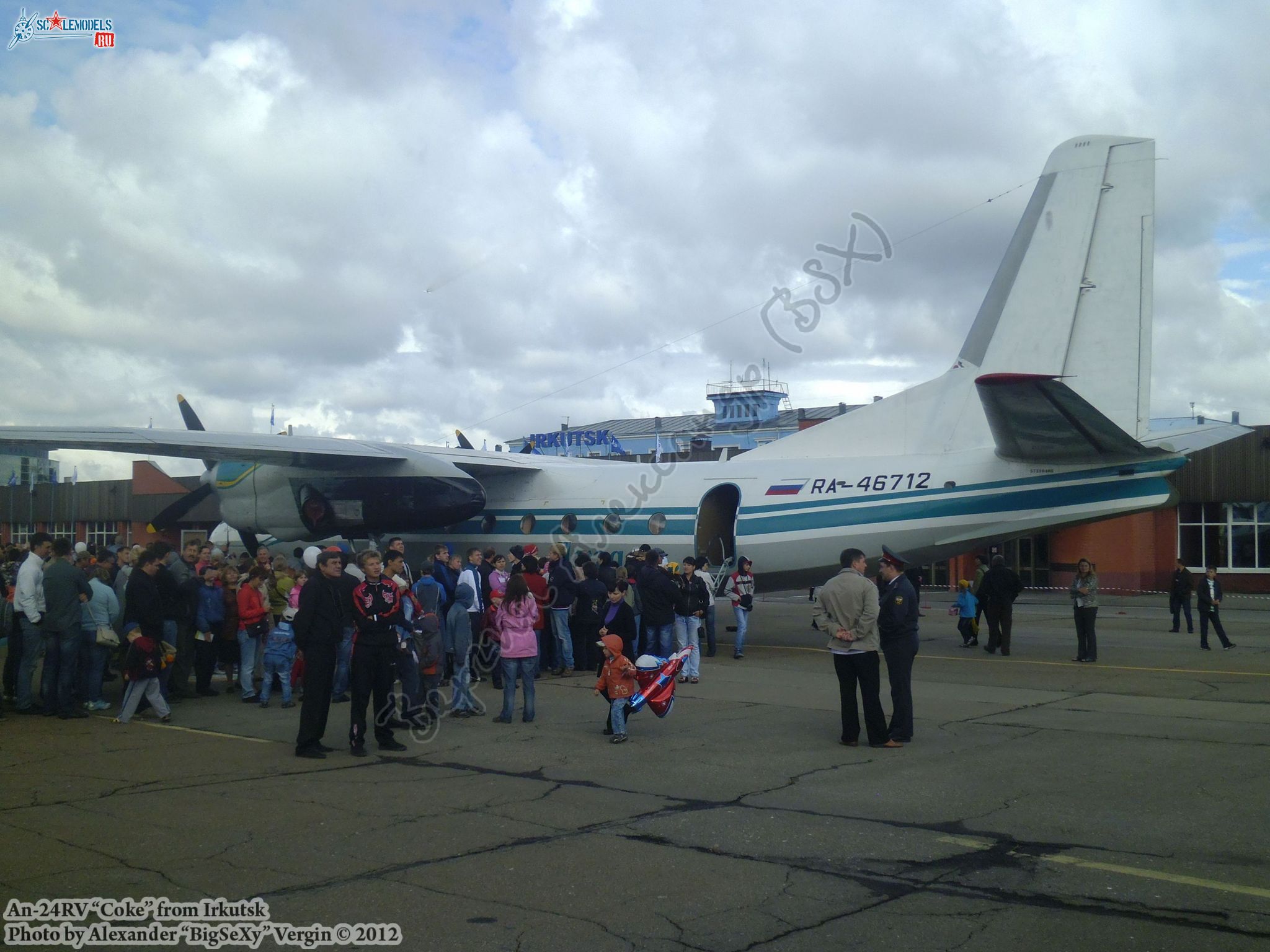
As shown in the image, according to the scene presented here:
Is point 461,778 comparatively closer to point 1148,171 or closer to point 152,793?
point 152,793

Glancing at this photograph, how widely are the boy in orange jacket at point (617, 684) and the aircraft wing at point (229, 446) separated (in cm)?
914

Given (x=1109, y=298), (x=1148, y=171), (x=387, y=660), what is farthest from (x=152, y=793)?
(x=1148, y=171)

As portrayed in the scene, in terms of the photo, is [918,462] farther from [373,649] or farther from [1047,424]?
[373,649]

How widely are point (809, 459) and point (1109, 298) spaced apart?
533 cm

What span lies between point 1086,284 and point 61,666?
46.7ft

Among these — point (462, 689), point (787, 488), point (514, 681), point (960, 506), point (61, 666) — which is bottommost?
point (462, 689)

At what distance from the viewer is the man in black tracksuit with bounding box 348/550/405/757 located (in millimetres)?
9219

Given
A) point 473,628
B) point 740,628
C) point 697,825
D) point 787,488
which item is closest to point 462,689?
point 473,628

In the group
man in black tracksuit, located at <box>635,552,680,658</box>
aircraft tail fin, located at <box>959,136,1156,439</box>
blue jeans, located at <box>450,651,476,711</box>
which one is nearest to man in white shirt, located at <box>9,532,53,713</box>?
blue jeans, located at <box>450,651,476,711</box>

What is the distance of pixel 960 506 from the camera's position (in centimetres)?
1520

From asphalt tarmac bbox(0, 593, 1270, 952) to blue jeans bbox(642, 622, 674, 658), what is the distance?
164cm

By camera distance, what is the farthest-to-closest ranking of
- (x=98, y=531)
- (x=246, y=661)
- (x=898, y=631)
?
(x=98, y=531), (x=246, y=661), (x=898, y=631)

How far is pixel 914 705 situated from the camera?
11281 millimetres

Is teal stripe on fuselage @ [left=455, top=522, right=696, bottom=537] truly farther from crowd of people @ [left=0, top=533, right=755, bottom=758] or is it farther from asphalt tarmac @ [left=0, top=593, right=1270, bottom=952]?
asphalt tarmac @ [left=0, top=593, right=1270, bottom=952]
